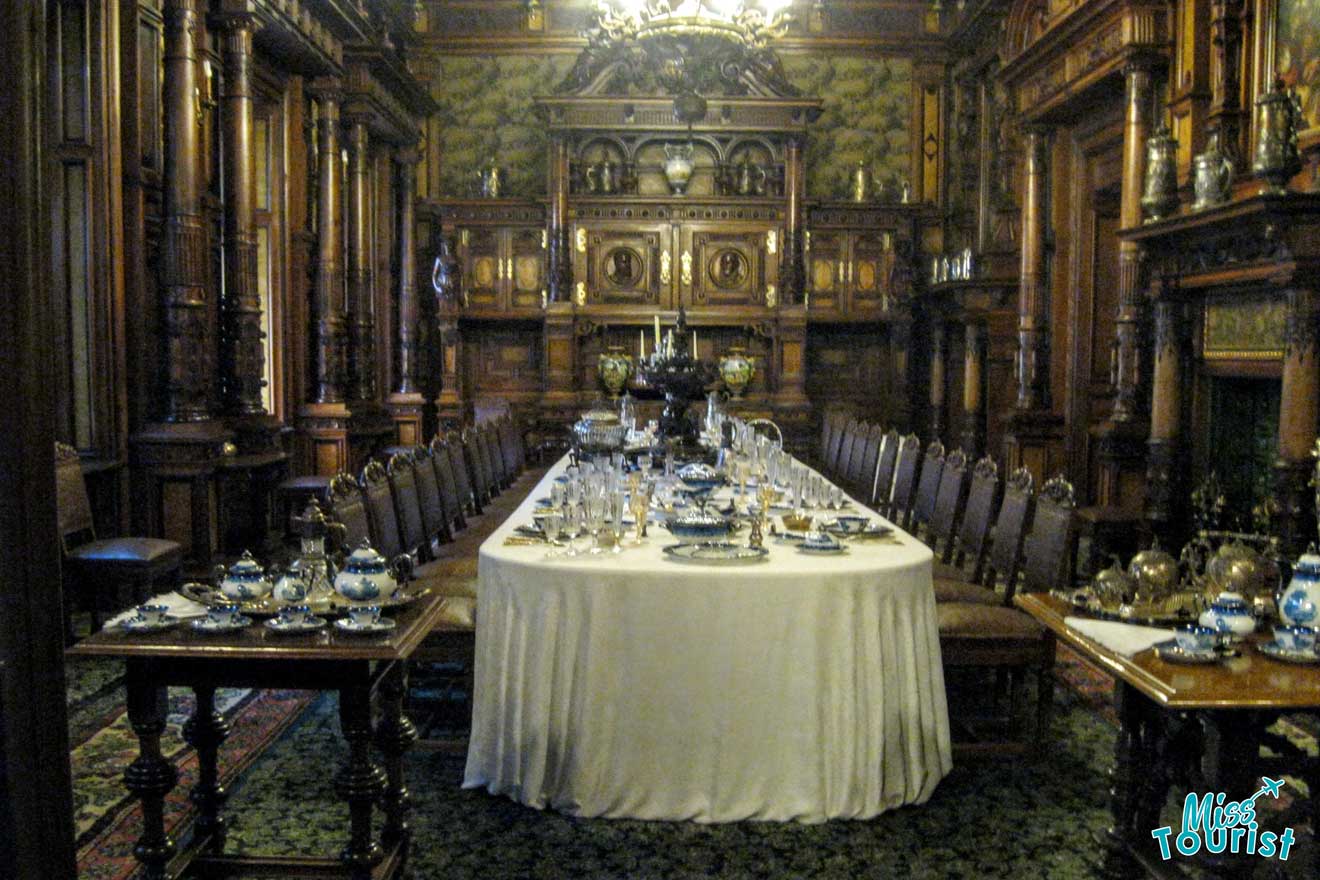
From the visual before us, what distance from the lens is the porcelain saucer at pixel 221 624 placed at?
2.61 meters

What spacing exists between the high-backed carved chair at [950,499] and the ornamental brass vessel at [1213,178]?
171 cm

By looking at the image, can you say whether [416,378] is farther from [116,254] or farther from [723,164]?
[116,254]

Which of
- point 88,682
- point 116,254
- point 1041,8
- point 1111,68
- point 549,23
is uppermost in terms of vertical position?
point 549,23

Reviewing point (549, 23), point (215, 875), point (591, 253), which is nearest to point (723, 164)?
point (591, 253)

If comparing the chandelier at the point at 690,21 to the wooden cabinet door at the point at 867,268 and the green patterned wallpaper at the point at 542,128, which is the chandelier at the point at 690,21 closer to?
the wooden cabinet door at the point at 867,268

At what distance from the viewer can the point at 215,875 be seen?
283 centimetres

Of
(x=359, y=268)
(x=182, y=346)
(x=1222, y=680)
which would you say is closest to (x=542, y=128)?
(x=359, y=268)

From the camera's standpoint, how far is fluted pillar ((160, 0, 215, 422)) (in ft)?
21.0

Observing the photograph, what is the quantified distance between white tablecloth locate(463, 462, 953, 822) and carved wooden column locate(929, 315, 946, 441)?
8.14m

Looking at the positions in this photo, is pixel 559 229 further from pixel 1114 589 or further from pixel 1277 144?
pixel 1114 589

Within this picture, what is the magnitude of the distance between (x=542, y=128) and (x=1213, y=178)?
26.9 ft

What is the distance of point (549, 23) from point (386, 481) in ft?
30.0

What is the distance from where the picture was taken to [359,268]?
1017cm

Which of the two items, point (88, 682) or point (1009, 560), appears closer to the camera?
point (1009, 560)
